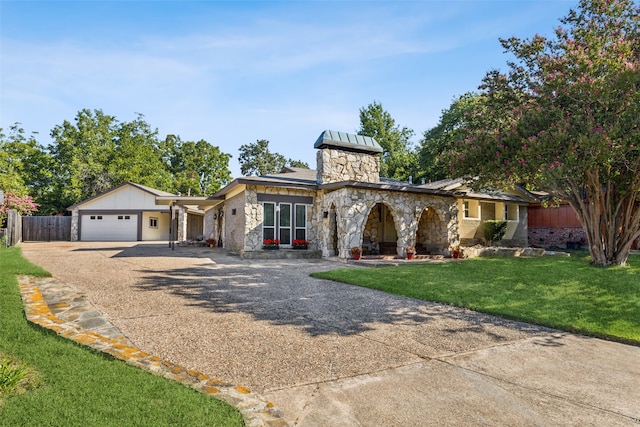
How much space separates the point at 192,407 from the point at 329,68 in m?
10.4

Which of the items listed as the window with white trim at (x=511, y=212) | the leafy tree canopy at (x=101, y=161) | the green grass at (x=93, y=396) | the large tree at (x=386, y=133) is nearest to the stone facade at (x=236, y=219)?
the green grass at (x=93, y=396)

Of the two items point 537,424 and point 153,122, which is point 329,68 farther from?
point 153,122

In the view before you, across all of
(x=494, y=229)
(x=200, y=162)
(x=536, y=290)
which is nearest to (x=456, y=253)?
(x=494, y=229)

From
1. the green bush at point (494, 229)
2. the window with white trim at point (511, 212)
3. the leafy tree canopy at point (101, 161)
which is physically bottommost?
the green bush at point (494, 229)

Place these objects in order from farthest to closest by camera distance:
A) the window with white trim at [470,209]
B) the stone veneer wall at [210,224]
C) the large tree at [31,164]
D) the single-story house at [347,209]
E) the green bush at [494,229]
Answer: the large tree at [31,164] < the stone veneer wall at [210,224] < the window with white trim at [470,209] < the green bush at [494,229] < the single-story house at [347,209]

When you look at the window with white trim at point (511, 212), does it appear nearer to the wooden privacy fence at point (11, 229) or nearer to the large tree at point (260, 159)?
the wooden privacy fence at point (11, 229)

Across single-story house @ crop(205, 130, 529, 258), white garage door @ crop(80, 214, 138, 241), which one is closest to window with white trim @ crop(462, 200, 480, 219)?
single-story house @ crop(205, 130, 529, 258)

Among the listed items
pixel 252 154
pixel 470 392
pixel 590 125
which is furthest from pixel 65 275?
pixel 252 154

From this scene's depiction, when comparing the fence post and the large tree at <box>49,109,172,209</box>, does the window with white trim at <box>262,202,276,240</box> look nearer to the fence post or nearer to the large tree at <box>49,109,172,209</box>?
the fence post

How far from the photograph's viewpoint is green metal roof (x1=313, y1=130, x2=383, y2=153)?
49.9 feet

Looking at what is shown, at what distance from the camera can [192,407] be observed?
2674 mm

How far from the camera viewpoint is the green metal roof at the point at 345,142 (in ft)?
49.9

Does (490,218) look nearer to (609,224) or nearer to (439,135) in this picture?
(609,224)

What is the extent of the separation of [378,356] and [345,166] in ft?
40.1
